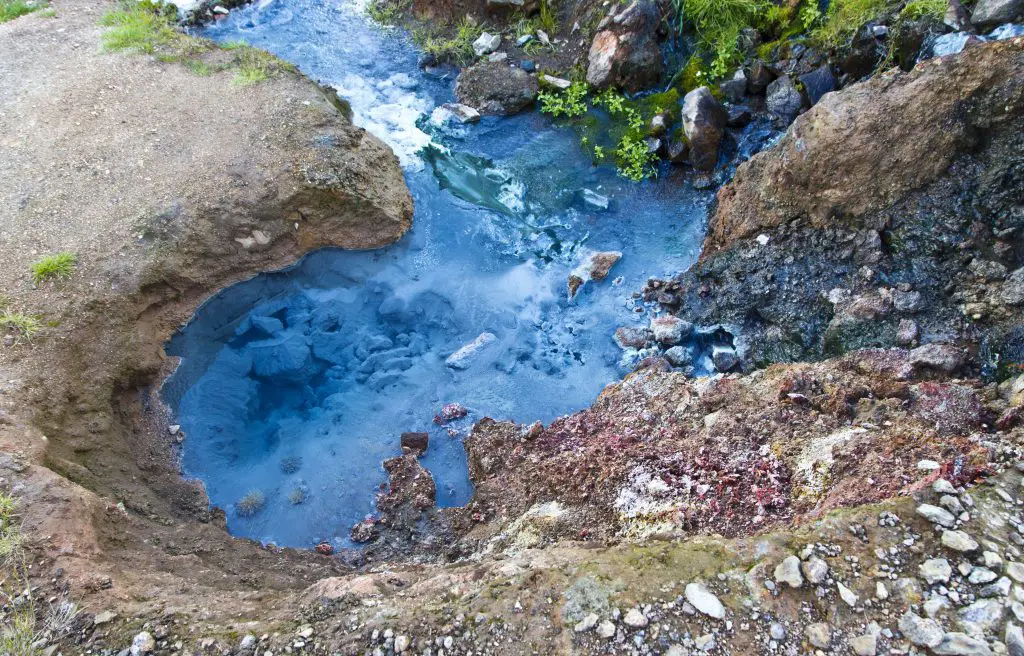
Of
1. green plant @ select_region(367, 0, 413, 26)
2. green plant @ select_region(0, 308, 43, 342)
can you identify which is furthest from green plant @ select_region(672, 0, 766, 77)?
green plant @ select_region(0, 308, 43, 342)

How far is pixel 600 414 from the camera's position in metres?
5.86

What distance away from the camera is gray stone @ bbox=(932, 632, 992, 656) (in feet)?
9.80

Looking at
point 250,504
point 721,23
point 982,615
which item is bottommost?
point 250,504

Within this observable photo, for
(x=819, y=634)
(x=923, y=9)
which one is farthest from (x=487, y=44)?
(x=819, y=634)

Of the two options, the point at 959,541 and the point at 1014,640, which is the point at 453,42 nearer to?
the point at 959,541

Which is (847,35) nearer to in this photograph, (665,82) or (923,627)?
(665,82)

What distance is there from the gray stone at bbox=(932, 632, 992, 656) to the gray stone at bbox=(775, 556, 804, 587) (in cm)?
62

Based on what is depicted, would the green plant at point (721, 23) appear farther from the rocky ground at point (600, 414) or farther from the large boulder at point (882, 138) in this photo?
the rocky ground at point (600, 414)

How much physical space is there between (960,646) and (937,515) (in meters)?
0.65

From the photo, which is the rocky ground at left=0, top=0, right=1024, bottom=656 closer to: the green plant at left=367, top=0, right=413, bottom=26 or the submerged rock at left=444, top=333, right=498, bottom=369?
the submerged rock at left=444, top=333, right=498, bottom=369

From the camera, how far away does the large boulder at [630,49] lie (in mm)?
8648

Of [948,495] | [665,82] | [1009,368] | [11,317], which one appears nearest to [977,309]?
[1009,368]

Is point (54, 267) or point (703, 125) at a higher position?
point (703, 125)

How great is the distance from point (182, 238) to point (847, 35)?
7640 mm
